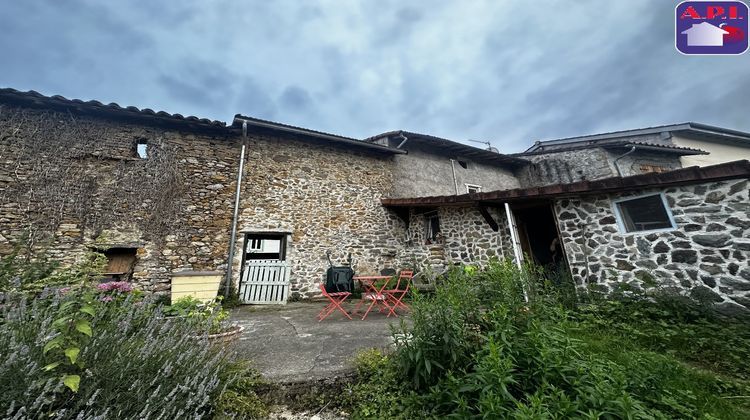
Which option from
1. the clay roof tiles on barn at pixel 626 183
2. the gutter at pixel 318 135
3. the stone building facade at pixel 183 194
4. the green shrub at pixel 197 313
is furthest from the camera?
the gutter at pixel 318 135

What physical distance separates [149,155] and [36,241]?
2461mm

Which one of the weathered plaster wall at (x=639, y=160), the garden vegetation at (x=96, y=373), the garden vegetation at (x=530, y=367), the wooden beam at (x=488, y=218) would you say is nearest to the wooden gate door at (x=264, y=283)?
the garden vegetation at (x=96, y=373)

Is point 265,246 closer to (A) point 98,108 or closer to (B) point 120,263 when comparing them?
(B) point 120,263

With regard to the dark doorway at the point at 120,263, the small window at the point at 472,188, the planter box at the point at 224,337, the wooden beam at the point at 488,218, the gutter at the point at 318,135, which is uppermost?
the gutter at the point at 318,135

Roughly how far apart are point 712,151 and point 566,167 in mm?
6375

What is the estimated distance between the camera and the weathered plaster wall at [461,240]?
19.4ft

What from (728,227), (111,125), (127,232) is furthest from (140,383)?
(111,125)

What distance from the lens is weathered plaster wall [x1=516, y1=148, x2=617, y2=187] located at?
31.7 feet

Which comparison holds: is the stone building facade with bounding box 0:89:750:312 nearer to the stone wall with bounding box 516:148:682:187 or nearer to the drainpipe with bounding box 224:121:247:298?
the drainpipe with bounding box 224:121:247:298

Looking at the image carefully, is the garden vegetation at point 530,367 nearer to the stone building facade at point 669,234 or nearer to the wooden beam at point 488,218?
the stone building facade at point 669,234

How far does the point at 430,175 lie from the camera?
→ 9367 mm

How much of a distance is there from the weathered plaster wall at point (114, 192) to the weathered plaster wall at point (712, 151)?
17.0m

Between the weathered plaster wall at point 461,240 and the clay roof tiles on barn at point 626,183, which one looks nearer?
the clay roof tiles on barn at point 626,183

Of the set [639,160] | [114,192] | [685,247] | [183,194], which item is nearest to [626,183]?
[685,247]
